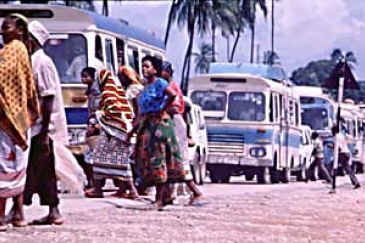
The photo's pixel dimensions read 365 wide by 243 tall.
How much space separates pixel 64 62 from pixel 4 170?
8361 millimetres

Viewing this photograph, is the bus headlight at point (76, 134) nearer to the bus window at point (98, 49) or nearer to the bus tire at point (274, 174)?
the bus window at point (98, 49)

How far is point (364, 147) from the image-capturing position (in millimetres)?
45594

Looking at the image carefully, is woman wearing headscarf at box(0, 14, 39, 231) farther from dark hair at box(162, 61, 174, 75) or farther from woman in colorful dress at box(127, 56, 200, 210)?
dark hair at box(162, 61, 174, 75)

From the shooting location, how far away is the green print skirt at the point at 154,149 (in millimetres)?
12781

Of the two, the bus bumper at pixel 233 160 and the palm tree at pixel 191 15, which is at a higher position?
the palm tree at pixel 191 15

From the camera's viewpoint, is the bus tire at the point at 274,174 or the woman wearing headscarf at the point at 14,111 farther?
the bus tire at the point at 274,174

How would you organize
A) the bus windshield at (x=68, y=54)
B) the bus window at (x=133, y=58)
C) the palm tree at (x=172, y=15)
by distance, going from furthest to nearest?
the palm tree at (x=172, y=15) → the bus window at (x=133, y=58) → the bus windshield at (x=68, y=54)

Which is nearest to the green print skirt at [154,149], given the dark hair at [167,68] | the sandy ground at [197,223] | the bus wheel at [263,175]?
the sandy ground at [197,223]

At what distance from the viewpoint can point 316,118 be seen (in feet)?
120

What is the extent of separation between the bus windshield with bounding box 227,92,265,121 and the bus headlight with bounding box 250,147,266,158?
2.43 ft

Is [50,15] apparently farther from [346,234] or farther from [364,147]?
[364,147]

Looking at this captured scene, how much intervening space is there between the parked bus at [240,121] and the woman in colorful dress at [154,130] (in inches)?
541

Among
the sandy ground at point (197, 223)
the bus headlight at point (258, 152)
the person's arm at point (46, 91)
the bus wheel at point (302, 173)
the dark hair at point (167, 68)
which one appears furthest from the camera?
the bus wheel at point (302, 173)

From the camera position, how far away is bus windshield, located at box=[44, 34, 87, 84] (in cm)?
1772
